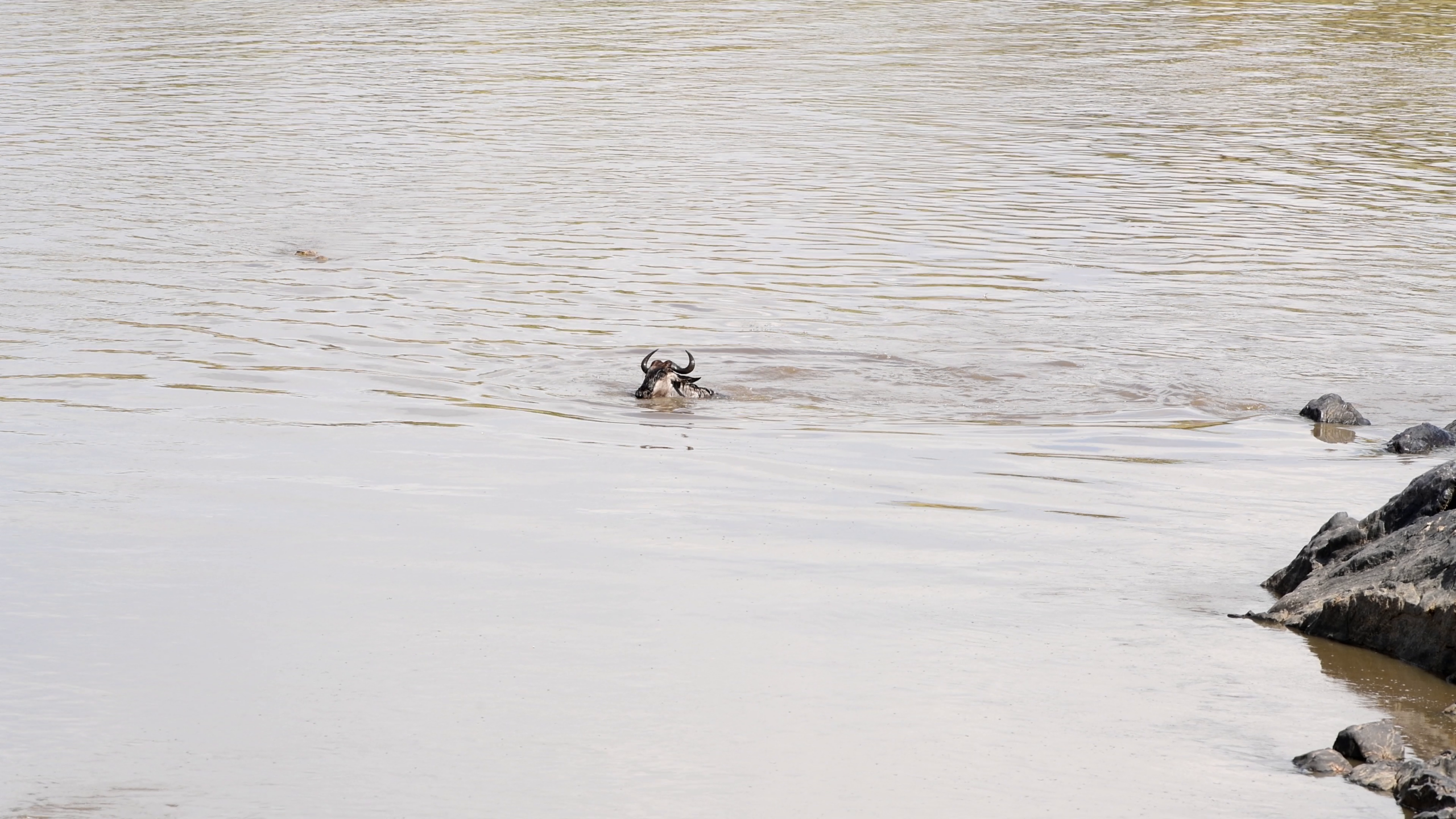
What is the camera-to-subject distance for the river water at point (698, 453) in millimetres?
5246

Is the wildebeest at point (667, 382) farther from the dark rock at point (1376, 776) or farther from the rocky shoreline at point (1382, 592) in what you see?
the dark rock at point (1376, 776)

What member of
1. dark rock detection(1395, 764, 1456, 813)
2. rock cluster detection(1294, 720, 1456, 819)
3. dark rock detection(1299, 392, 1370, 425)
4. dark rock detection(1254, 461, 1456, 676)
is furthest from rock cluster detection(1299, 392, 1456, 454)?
dark rock detection(1395, 764, 1456, 813)

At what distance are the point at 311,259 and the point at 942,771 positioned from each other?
9.95m

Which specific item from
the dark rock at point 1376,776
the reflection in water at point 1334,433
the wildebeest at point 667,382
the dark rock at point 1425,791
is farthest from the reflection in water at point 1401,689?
the wildebeest at point 667,382

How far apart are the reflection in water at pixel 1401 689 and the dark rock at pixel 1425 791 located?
393 mm

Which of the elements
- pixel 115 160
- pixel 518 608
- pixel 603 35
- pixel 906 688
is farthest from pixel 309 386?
pixel 603 35

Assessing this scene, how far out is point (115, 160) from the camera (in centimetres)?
1886

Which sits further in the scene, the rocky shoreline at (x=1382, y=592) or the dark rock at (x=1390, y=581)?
the dark rock at (x=1390, y=581)

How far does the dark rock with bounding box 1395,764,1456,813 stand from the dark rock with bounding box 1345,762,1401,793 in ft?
0.21

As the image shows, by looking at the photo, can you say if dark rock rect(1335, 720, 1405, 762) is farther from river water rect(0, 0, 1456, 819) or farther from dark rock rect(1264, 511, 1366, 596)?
dark rock rect(1264, 511, 1366, 596)

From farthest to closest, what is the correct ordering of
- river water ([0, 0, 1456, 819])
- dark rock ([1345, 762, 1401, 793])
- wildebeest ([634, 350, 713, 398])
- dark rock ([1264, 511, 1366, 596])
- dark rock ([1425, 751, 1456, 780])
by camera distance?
wildebeest ([634, 350, 713, 398]), dark rock ([1264, 511, 1366, 596]), river water ([0, 0, 1456, 819]), dark rock ([1345, 762, 1401, 793]), dark rock ([1425, 751, 1456, 780])

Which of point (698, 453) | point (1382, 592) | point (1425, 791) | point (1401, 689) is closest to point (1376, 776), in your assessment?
point (1425, 791)

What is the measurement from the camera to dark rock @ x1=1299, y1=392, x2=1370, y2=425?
9.58 meters

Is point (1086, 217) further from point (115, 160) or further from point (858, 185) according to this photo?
point (115, 160)
